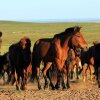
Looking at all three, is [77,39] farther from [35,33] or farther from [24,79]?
A: [35,33]

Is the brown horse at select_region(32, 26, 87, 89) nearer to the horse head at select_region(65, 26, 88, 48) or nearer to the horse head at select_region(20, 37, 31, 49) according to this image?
the horse head at select_region(65, 26, 88, 48)

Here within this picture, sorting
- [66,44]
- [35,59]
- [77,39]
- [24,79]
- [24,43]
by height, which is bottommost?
[24,79]

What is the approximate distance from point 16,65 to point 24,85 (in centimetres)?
86

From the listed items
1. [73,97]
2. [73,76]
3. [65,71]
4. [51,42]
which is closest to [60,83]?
[65,71]

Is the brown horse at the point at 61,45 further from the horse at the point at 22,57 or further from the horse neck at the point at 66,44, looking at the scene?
the horse at the point at 22,57

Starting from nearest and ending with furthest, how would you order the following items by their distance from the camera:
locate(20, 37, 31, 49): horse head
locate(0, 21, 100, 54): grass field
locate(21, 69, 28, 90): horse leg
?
1. locate(21, 69, 28, 90): horse leg
2. locate(20, 37, 31, 49): horse head
3. locate(0, 21, 100, 54): grass field

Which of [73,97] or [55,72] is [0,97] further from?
[55,72]

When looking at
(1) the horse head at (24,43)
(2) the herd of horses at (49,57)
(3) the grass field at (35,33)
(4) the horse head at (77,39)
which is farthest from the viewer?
(3) the grass field at (35,33)

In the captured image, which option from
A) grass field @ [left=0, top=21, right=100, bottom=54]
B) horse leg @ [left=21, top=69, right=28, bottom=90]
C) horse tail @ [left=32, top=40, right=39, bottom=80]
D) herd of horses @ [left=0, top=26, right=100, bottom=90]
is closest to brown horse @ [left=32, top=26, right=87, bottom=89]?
herd of horses @ [left=0, top=26, right=100, bottom=90]

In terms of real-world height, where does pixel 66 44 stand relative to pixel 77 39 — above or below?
below

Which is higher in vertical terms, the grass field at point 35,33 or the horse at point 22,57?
the horse at point 22,57

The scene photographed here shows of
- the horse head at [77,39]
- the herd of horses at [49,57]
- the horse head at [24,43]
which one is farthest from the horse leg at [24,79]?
the horse head at [77,39]

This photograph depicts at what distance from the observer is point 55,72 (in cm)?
1593

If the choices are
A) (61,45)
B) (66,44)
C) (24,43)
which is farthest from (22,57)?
(66,44)
